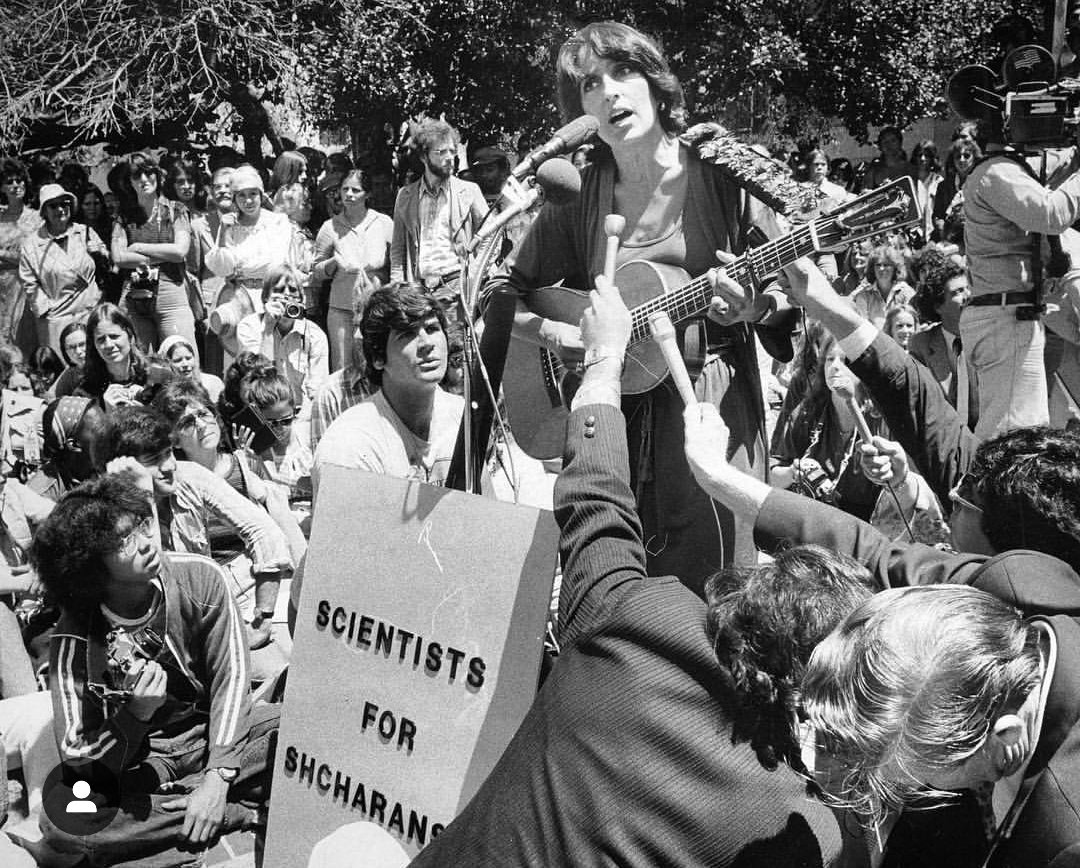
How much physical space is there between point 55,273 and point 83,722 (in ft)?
20.9

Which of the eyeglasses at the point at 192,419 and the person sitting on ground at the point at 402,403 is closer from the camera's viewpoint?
the person sitting on ground at the point at 402,403

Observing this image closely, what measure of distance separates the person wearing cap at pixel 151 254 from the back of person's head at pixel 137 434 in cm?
386

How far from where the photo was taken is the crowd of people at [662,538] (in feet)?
5.26

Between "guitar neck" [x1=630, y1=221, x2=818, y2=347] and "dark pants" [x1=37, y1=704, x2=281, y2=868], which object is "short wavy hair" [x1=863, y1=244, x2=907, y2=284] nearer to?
"guitar neck" [x1=630, y1=221, x2=818, y2=347]

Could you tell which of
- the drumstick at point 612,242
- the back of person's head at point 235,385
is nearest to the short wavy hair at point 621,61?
the drumstick at point 612,242

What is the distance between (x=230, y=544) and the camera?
4320mm

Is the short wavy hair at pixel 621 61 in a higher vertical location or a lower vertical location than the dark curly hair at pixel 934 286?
higher

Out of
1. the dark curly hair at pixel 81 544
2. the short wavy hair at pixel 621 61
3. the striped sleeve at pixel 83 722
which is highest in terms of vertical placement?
the short wavy hair at pixel 621 61

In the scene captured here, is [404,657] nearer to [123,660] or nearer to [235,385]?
[123,660]

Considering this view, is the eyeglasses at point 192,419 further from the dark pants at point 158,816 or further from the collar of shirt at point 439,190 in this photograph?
the collar of shirt at point 439,190

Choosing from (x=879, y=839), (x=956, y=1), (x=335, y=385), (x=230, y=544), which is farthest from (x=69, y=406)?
(x=956, y=1)

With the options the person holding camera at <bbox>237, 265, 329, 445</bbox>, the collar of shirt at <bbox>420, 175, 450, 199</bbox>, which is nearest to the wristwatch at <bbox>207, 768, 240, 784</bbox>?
the person holding camera at <bbox>237, 265, 329, 445</bbox>

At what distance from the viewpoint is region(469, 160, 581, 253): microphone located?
2.49m

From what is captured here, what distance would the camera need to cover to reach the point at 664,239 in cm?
306
